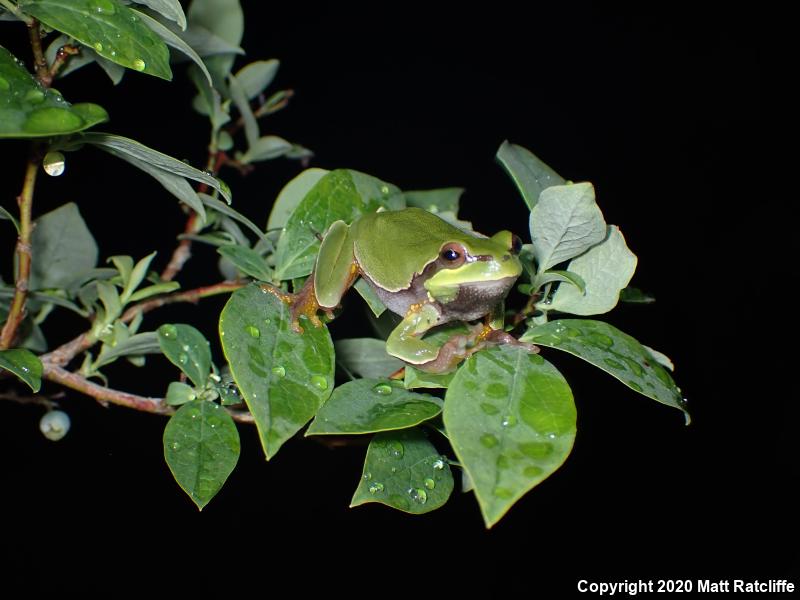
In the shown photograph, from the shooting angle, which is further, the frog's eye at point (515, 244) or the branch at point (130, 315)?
the branch at point (130, 315)

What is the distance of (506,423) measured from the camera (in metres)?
0.90

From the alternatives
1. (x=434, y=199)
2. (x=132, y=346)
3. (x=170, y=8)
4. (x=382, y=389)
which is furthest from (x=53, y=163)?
(x=434, y=199)

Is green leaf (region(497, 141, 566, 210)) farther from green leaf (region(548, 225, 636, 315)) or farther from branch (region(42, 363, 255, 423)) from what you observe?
branch (region(42, 363, 255, 423))

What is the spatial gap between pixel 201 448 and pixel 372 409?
33 cm

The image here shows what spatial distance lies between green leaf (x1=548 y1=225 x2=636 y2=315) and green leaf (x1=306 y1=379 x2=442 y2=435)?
1.09 feet

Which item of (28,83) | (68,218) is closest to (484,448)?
(28,83)

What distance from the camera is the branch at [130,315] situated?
5.01 ft

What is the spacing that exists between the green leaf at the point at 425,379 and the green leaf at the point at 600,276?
28cm

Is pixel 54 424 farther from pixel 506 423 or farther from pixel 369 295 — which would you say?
pixel 506 423

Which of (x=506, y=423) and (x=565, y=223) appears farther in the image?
(x=565, y=223)

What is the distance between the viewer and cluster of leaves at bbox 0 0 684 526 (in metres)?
0.89

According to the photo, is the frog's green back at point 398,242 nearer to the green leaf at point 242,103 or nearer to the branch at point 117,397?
the branch at point 117,397

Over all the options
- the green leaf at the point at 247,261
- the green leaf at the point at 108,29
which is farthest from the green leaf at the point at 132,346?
the green leaf at the point at 108,29

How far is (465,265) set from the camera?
1284 millimetres
